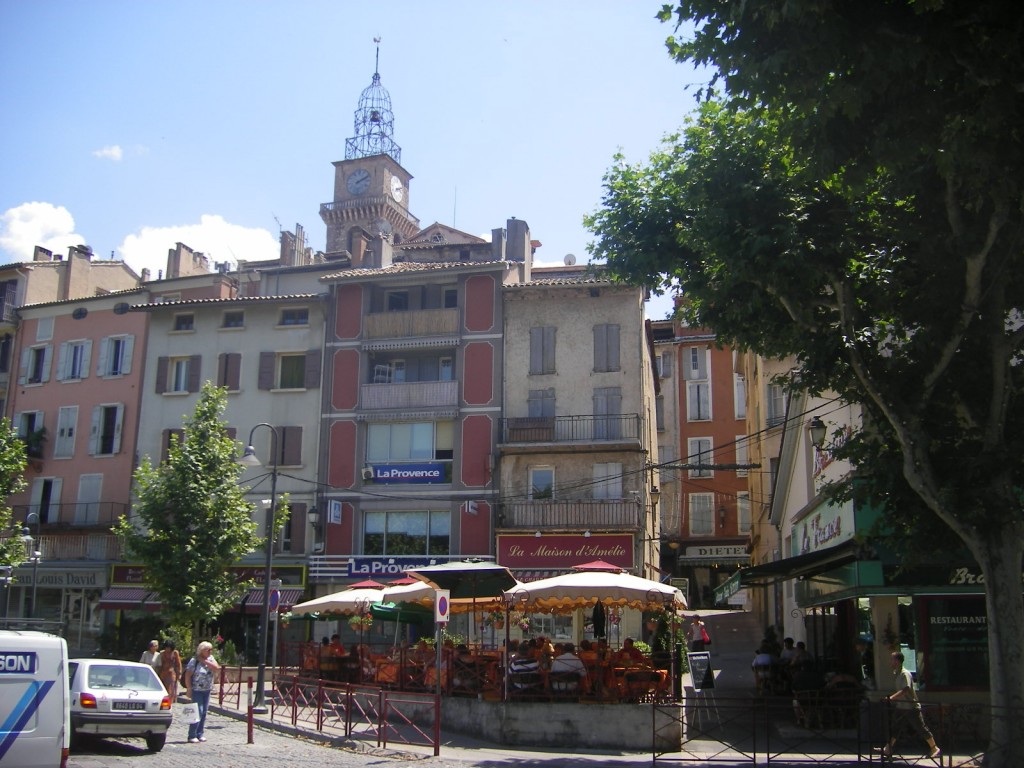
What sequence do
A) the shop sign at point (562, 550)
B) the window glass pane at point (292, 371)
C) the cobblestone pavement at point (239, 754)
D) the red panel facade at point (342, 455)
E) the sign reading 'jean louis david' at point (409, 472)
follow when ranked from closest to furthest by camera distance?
1. the cobblestone pavement at point (239, 754)
2. the shop sign at point (562, 550)
3. the sign reading 'jean louis david' at point (409, 472)
4. the red panel facade at point (342, 455)
5. the window glass pane at point (292, 371)

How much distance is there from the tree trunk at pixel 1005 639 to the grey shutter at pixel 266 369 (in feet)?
93.7

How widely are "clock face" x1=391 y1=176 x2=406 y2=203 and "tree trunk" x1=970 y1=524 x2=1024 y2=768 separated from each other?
75368mm

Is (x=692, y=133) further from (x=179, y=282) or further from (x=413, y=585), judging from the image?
(x=179, y=282)

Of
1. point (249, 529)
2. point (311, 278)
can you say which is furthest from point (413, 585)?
point (311, 278)

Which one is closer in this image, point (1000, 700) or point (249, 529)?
point (1000, 700)

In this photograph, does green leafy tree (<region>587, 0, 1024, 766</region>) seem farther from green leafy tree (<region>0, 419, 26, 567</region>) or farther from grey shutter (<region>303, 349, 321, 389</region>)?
grey shutter (<region>303, 349, 321, 389</region>)

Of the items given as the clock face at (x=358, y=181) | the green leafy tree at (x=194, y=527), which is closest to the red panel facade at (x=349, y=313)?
the green leafy tree at (x=194, y=527)

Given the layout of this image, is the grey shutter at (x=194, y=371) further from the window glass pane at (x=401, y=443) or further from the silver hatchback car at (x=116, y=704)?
the silver hatchback car at (x=116, y=704)

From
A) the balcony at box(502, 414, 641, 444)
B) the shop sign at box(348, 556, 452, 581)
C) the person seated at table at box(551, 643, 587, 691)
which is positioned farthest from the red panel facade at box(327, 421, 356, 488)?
the person seated at table at box(551, 643, 587, 691)

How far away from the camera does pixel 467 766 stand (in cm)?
1407

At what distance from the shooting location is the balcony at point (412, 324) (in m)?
35.6

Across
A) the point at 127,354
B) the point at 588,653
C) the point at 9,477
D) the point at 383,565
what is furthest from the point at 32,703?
the point at 127,354

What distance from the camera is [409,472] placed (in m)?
34.5

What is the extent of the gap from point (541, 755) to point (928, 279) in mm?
8992
